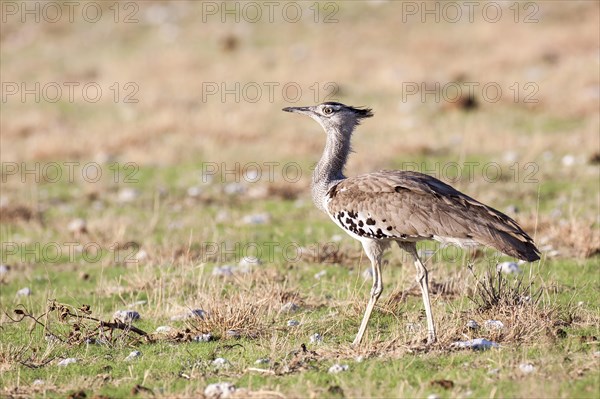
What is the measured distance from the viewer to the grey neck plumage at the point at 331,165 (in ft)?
23.7

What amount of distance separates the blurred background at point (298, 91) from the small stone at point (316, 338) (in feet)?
14.8

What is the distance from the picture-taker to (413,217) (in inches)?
250

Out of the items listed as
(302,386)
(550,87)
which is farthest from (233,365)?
(550,87)

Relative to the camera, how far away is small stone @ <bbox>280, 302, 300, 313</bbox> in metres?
7.48

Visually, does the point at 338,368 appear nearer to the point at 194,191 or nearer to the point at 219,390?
the point at 219,390

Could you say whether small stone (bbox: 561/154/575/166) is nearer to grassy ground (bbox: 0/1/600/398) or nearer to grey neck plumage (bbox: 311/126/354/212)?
grassy ground (bbox: 0/1/600/398)

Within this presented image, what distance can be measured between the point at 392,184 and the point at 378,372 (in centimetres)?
157

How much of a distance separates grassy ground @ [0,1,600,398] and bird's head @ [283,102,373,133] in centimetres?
145

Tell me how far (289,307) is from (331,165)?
50.5 inches

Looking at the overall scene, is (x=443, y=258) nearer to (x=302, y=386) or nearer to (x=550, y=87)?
(x=302, y=386)
